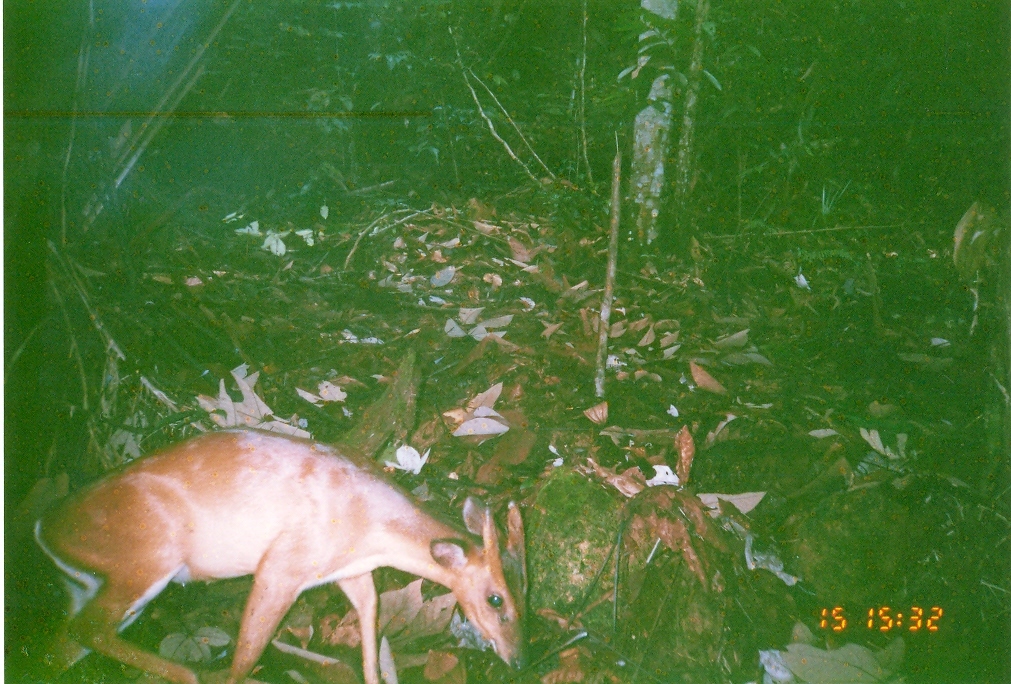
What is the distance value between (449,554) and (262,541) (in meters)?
0.50

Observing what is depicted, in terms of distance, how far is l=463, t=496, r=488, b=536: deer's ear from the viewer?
2.03m

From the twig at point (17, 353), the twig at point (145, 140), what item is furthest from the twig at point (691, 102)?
the twig at point (17, 353)

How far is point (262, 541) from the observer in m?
2.03

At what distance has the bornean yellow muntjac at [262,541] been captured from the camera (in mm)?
2014

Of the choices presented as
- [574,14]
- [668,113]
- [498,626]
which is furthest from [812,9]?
[498,626]

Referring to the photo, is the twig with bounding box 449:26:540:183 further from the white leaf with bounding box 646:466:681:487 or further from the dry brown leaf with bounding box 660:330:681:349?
the white leaf with bounding box 646:466:681:487

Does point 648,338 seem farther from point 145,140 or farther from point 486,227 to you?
point 145,140

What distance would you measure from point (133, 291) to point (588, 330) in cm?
126

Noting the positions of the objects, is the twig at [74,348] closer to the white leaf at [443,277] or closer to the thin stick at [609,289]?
the white leaf at [443,277]

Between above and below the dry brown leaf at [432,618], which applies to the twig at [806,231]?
above

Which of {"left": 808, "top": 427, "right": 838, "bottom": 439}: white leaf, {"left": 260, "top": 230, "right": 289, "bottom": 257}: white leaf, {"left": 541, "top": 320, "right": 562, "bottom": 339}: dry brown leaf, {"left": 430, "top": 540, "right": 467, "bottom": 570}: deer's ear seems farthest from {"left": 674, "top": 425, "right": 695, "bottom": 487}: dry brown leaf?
{"left": 260, "top": 230, "right": 289, "bottom": 257}: white leaf

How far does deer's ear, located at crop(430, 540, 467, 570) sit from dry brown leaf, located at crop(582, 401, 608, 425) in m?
0.49

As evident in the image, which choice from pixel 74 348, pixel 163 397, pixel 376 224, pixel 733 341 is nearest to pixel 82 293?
pixel 74 348

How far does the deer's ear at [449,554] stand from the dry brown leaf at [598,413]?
49 centimetres
